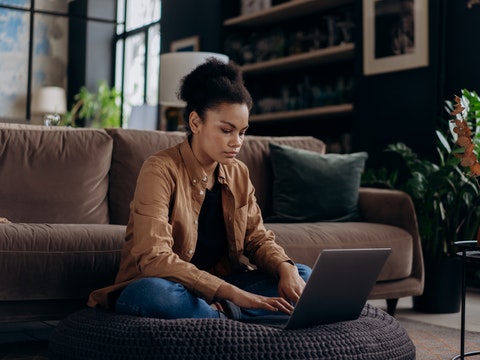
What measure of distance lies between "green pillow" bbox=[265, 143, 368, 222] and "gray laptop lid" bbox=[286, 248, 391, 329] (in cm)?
145

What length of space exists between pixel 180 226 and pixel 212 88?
0.40 metres

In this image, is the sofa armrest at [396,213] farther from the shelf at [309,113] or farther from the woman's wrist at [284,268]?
the shelf at [309,113]

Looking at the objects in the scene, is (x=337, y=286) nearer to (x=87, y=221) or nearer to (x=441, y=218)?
(x=87, y=221)

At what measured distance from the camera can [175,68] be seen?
4.58 metres

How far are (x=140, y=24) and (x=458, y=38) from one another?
4852 millimetres

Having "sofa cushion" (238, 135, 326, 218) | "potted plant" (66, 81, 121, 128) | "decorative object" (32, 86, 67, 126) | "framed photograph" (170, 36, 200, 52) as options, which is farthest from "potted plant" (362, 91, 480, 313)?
"decorative object" (32, 86, 67, 126)

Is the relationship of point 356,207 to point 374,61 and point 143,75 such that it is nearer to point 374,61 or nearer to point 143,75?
point 374,61

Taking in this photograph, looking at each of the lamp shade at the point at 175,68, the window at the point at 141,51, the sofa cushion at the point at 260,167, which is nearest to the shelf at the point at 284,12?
the lamp shade at the point at 175,68

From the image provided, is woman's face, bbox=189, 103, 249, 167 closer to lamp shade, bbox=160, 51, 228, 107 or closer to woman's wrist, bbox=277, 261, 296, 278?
woman's wrist, bbox=277, 261, 296, 278

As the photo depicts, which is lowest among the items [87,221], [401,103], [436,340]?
[436,340]

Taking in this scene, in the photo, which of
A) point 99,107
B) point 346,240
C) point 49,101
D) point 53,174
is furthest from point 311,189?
point 49,101

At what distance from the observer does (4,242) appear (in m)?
2.46

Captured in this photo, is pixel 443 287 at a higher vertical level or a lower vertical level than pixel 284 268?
lower

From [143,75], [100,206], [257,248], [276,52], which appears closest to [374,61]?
[276,52]
